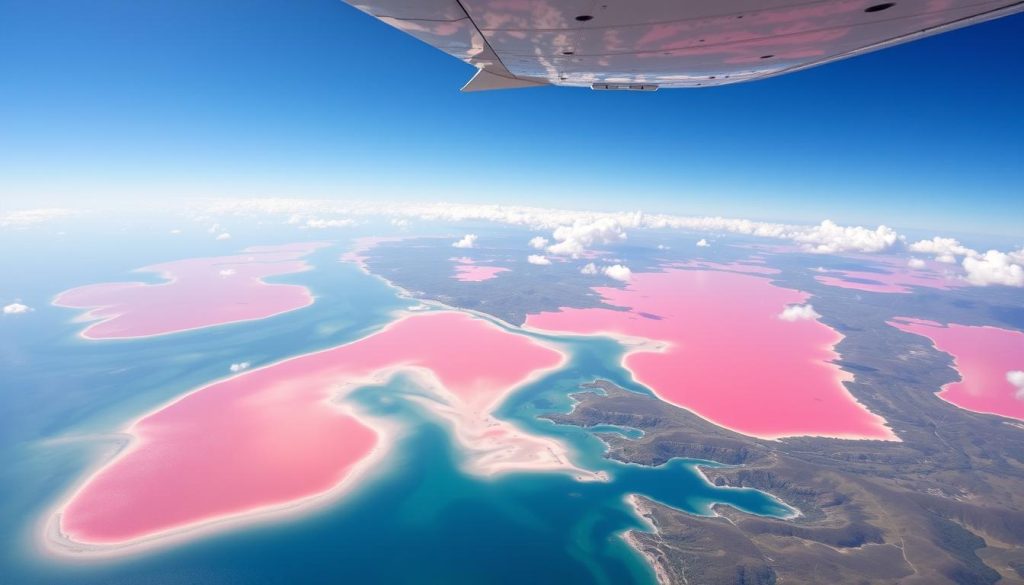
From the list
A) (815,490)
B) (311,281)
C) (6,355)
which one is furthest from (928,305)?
(6,355)

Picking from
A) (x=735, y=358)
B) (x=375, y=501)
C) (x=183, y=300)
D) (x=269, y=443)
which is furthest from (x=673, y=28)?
(x=183, y=300)

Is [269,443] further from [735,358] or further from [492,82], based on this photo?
[735,358]

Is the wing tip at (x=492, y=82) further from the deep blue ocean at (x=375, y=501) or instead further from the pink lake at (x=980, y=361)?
the pink lake at (x=980, y=361)

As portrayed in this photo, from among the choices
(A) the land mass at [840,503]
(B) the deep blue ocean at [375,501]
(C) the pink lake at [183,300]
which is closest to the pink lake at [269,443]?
(B) the deep blue ocean at [375,501]

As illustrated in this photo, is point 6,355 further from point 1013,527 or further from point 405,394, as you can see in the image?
point 1013,527

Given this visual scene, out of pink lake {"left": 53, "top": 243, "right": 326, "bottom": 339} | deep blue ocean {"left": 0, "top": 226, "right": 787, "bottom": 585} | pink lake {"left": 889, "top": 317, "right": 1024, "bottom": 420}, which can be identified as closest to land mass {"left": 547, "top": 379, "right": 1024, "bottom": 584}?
deep blue ocean {"left": 0, "top": 226, "right": 787, "bottom": 585}
